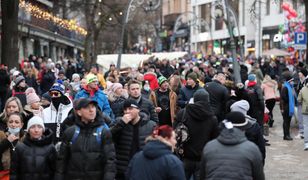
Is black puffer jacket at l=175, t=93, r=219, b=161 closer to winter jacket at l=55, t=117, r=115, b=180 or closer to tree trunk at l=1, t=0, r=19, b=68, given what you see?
winter jacket at l=55, t=117, r=115, b=180

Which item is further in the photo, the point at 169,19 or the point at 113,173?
the point at 169,19

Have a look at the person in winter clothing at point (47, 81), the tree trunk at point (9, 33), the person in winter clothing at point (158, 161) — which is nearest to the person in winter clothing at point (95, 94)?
the person in winter clothing at point (158, 161)

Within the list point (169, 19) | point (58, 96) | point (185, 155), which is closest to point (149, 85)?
point (58, 96)

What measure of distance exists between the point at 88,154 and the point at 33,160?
27.9 inches

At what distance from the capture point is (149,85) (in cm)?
1473

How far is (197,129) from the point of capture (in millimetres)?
8711

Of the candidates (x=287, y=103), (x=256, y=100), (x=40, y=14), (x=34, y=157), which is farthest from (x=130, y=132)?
(x=40, y=14)

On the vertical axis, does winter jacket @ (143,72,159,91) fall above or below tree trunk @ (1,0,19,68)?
below

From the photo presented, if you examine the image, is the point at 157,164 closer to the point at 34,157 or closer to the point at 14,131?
the point at 34,157

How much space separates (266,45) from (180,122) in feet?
187

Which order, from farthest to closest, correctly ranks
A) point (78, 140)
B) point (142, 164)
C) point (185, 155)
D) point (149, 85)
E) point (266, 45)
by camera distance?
point (266, 45) → point (149, 85) → point (185, 155) → point (78, 140) → point (142, 164)

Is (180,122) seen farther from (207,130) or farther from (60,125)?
(60,125)

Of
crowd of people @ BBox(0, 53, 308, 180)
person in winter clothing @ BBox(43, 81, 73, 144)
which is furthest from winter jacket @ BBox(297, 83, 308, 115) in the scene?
person in winter clothing @ BBox(43, 81, 73, 144)

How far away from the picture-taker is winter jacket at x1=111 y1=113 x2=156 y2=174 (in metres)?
8.16
